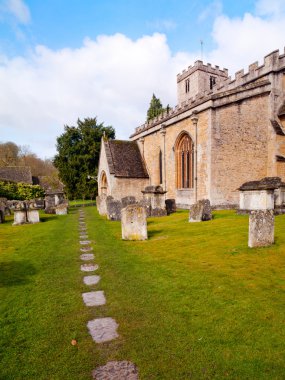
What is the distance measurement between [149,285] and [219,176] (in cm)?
1257

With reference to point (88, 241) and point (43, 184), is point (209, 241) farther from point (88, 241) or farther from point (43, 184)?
point (43, 184)

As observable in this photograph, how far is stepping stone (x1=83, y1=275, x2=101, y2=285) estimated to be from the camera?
16.3ft

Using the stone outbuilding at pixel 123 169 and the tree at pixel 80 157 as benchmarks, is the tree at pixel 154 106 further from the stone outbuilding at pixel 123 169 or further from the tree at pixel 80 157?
the stone outbuilding at pixel 123 169

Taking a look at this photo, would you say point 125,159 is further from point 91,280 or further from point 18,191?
point 91,280

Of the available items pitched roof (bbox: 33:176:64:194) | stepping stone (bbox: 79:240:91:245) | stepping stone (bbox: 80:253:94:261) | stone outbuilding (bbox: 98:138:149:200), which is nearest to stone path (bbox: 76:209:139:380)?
stepping stone (bbox: 80:253:94:261)

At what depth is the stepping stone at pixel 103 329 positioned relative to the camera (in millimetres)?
3178

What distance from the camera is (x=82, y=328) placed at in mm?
3383

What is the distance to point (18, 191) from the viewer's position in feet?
88.4

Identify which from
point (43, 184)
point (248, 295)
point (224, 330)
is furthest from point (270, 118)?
point (43, 184)

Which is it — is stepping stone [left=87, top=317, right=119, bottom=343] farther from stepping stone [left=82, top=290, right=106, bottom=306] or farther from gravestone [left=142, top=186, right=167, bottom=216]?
gravestone [left=142, top=186, right=167, bottom=216]

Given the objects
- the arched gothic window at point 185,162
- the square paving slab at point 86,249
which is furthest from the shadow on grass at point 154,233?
the arched gothic window at point 185,162

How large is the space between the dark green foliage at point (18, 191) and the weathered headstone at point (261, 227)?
2518 cm

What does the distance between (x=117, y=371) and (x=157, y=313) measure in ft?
4.03

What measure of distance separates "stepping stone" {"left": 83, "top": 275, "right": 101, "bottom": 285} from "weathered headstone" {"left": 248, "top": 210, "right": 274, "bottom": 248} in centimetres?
407
